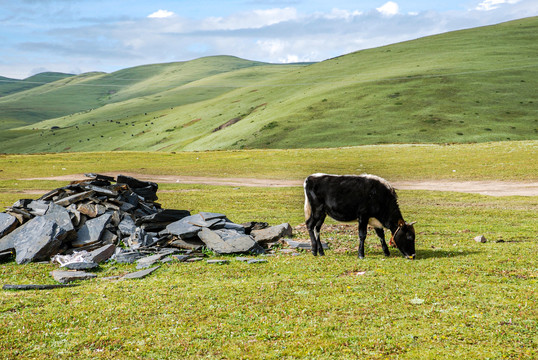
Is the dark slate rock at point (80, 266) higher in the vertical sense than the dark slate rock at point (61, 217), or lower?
lower

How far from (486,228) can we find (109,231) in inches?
820

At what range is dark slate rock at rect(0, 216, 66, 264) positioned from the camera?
22.0 m

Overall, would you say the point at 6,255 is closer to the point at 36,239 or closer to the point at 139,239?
the point at 36,239

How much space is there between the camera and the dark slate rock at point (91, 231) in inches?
924

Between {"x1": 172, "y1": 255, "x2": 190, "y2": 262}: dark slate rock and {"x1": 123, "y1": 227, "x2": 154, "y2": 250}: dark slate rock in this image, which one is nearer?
{"x1": 172, "y1": 255, "x2": 190, "y2": 262}: dark slate rock

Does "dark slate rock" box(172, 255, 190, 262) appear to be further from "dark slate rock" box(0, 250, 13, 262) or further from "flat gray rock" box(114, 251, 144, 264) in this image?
"dark slate rock" box(0, 250, 13, 262)

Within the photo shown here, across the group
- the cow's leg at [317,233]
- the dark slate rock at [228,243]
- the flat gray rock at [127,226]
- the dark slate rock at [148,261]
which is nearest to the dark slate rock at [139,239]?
the flat gray rock at [127,226]

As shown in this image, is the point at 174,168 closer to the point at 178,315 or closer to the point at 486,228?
the point at 486,228

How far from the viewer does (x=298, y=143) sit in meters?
129

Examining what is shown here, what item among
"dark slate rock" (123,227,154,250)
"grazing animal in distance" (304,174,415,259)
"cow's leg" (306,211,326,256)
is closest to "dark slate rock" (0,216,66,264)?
"dark slate rock" (123,227,154,250)

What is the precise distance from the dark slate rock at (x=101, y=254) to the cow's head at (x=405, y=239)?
1270cm

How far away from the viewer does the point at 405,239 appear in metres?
19.7

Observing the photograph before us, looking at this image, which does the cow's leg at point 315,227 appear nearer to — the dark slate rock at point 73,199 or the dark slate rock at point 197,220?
the dark slate rock at point 197,220

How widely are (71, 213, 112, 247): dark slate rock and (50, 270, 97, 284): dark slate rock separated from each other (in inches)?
149
